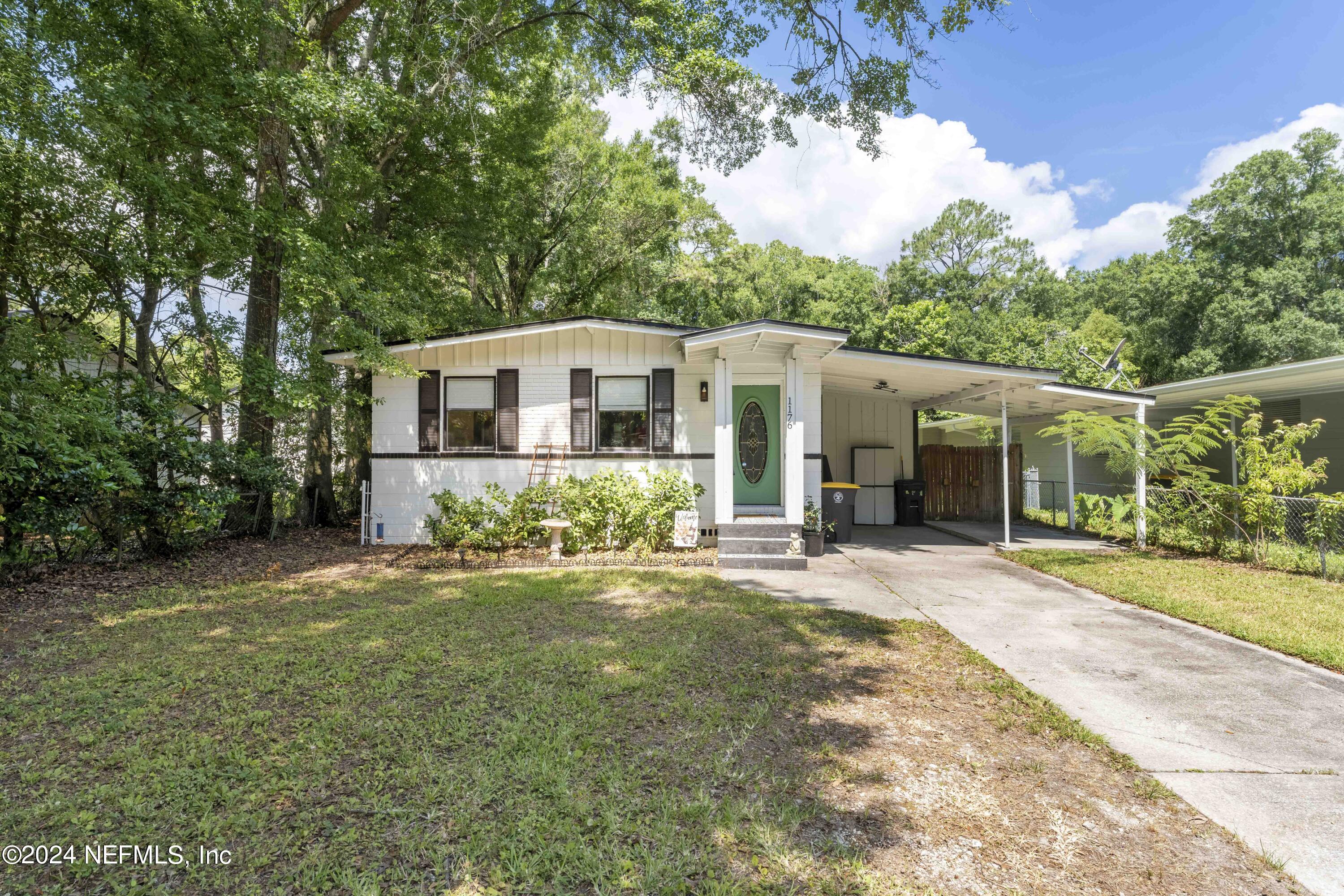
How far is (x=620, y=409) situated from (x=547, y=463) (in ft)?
4.91

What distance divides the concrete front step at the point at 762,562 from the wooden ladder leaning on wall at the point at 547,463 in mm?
3129

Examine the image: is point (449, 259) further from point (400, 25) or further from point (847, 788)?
point (847, 788)

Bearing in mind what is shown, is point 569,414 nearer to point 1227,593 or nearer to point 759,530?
point 759,530

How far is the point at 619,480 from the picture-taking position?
29.8 ft

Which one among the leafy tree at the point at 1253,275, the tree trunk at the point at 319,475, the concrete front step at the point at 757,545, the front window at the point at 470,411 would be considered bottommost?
the concrete front step at the point at 757,545

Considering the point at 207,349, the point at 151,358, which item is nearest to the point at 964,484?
the point at 207,349

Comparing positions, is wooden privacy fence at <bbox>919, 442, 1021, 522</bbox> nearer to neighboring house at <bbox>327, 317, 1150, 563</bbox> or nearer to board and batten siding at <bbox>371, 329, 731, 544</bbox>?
neighboring house at <bbox>327, 317, 1150, 563</bbox>

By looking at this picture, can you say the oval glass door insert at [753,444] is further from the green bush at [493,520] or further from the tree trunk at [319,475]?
the tree trunk at [319,475]

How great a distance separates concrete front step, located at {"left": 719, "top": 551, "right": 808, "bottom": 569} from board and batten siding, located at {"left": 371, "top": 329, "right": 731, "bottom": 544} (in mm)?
1726

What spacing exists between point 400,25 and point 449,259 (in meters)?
4.76

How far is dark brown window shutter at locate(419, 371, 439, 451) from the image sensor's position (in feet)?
31.7

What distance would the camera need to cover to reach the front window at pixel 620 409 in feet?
31.7

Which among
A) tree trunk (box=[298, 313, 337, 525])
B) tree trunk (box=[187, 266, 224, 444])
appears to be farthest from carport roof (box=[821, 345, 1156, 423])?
tree trunk (box=[298, 313, 337, 525])

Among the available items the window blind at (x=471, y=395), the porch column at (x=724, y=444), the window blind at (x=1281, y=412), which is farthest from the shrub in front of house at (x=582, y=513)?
the window blind at (x=1281, y=412)
